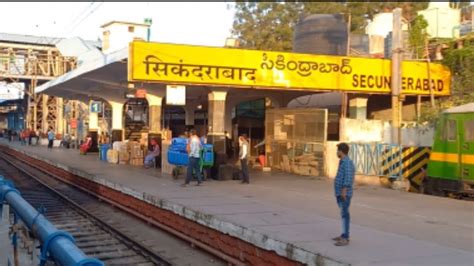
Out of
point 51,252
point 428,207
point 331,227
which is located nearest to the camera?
point 51,252

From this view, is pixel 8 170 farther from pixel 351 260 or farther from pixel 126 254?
pixel 351 260

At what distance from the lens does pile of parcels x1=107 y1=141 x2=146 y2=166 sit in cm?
2520

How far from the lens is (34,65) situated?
164ft

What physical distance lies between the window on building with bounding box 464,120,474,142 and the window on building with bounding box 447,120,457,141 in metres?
0.35

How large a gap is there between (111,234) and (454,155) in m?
8.59

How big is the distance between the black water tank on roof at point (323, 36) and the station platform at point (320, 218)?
9.43 meters

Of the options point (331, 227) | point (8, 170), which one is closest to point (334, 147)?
point (331, 227)

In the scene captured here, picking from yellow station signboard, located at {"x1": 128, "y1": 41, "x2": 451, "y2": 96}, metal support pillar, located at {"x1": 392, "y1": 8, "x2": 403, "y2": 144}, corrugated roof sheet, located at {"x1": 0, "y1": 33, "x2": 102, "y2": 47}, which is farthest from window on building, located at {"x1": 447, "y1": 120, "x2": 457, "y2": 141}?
corrugated roof sheet, located at {"x1": 0, "y1": 33, "x2": 102, "y2": 47}

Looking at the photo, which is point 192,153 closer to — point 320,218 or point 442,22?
point 320,218

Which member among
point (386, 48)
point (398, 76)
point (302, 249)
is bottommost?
point (302, 249)

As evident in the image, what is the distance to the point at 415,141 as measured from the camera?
20547 millimetres

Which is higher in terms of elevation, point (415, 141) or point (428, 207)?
point (415, 141)

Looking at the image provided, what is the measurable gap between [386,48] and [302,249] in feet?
71.3

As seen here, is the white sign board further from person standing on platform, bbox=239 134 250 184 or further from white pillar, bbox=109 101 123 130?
white pillar, bbox=109 101 123 130
